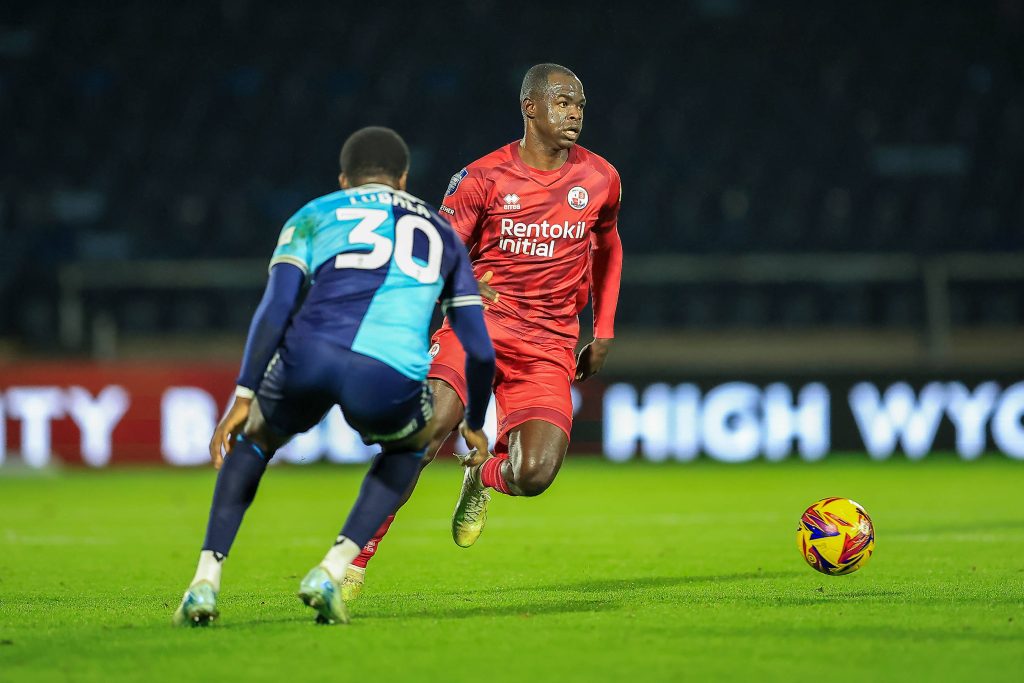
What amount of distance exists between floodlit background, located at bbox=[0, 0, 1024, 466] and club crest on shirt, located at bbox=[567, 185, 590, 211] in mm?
7633

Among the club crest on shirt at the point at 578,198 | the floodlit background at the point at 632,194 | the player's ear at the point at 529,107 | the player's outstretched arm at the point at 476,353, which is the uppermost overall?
the floodlit background at the point at 632,194

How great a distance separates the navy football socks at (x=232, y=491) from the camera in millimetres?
5223

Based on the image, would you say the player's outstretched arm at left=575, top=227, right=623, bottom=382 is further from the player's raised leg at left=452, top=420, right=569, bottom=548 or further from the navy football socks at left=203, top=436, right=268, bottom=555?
the navy football socks at left=203, top=436, right=268, bottom=555

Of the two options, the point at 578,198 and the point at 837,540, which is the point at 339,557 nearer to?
the point at 837,540

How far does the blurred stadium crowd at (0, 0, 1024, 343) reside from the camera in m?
18.6

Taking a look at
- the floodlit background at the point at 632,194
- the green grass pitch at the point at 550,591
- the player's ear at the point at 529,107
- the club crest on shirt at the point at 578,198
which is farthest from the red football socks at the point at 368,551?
the floodlit background at the point at 632,194

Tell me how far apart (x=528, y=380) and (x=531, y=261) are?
601 mm

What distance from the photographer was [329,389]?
5199 millimetres

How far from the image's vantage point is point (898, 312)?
54.9ft

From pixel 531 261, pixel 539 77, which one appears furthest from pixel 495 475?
pixel 539 77

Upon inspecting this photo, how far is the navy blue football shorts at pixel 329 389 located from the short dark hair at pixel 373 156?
691 mm

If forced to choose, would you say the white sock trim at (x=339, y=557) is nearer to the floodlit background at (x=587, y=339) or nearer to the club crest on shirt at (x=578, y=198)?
the floodlit background at (x=587, y=339)

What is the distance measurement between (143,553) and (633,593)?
11.7ft

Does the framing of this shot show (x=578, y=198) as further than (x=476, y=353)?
Yes
